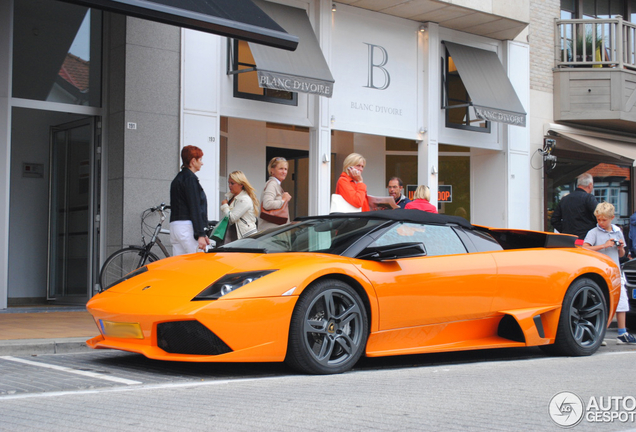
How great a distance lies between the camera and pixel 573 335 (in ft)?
22.9

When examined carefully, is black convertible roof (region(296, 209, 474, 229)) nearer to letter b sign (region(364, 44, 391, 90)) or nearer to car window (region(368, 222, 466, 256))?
car window (region(368, 222, 466, 256))

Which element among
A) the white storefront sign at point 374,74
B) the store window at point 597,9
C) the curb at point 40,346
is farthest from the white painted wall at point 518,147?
the curb at point 40,346

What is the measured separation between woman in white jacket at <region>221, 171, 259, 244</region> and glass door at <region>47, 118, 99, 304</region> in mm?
2654

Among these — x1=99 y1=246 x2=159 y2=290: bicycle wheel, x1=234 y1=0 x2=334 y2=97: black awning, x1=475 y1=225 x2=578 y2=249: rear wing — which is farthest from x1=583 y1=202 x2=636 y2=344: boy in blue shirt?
x1=99 y1=246 x2=159 y2=290: bicycle wheel

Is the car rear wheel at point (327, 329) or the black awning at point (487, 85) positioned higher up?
the black awning at point (487, 85)

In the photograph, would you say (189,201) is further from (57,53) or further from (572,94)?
(572,94)

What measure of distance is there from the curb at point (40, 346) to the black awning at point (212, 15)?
3229mm

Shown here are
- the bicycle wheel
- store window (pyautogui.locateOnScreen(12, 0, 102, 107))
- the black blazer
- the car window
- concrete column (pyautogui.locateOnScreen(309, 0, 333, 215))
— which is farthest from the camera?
concrete column (pyautogui.locateOnScreen(309, 0, 333, 215))

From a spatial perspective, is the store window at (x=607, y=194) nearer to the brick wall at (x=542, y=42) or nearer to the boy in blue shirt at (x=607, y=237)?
the brick wall at (x=542, y=42)

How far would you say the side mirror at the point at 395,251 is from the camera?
18.8ft

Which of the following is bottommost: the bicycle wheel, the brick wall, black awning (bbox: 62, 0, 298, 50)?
the bicycle wheel

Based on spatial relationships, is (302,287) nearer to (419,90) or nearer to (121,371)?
(121,371)

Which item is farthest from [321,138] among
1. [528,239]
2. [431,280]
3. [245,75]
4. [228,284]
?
[228,284]

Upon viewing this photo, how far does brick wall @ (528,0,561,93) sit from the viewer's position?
15898mm
